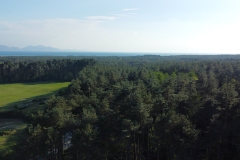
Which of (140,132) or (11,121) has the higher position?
(140,132)

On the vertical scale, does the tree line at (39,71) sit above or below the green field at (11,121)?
above

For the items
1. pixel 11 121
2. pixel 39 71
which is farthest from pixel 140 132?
pixel 39 71

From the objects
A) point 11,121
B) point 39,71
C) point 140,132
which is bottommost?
point 11,121

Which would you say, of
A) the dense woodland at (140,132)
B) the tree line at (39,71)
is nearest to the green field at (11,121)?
the dense woodland at (140,132)

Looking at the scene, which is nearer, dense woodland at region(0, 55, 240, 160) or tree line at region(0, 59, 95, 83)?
dense woodland at region(0, 55, 240, 160)

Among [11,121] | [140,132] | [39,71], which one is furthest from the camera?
[39,71]

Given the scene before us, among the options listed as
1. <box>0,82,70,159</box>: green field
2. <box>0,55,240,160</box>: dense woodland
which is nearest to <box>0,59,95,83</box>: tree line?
<box>0,82,70,159</box>: green field

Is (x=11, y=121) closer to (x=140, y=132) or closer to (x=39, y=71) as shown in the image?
(x=140, y=132)

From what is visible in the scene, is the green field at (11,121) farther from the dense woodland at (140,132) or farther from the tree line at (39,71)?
the tree line at (39,71)

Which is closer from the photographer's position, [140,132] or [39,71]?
[140,132]

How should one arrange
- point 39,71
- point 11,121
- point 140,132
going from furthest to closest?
point 39,71, point 11,121, point 140,132

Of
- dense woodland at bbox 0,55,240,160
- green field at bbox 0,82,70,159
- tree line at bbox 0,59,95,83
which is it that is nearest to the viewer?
dense woodland at bbox 0,55,240,160

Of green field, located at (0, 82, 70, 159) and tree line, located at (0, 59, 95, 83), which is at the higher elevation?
tree line, located at (0, 59, 95, 83)

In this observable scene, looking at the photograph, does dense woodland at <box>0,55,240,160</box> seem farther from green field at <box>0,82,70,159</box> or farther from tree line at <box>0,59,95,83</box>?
tree line at <box>0,59,95,83</box>
